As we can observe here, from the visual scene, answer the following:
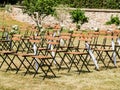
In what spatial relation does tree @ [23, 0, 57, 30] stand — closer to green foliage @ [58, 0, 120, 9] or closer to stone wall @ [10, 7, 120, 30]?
stone wall @ [10, 7, 120, 30]

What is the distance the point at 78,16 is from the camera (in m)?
32.7

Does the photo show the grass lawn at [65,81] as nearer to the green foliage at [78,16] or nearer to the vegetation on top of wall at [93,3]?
the green foliage at [78,16]

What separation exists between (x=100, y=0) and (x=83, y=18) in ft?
17.9

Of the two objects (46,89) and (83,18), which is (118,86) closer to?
(46,89)

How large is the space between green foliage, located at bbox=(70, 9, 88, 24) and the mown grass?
1932 cm

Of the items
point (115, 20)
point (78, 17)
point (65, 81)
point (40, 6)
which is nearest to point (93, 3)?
point (78, 17)

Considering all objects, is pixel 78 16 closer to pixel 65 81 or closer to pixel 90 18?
pixel 90 18

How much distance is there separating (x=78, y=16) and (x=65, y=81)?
68.9ft

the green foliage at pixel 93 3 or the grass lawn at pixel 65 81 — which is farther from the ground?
the grass lawn at pixel 65 81

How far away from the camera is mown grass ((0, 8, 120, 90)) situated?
438 inches

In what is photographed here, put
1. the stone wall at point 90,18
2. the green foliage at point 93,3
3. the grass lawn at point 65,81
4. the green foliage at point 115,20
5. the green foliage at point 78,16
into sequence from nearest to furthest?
1. the grass lawn at point 65,81
2. the green foliage at point 115,20
3. the green foliage at point 78,16
4. the stone wall at point 90,18
5. the green foliage at point 93,3

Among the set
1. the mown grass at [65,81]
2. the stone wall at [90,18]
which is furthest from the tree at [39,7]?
the mown grass at [65,81]

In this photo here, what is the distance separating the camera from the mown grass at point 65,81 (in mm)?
11125

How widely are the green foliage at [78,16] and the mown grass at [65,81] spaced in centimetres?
1932
